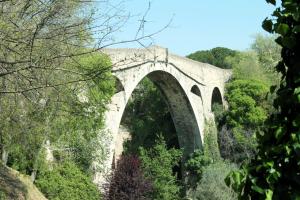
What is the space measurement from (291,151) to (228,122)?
1105 inches

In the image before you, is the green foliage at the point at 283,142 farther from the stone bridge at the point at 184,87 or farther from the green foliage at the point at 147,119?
the green foliage at the point at 147,119

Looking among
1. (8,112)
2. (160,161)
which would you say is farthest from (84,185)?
(8,112)

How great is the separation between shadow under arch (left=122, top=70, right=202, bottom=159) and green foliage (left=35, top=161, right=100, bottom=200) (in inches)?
425

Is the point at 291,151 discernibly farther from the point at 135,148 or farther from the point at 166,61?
the point at 135,148

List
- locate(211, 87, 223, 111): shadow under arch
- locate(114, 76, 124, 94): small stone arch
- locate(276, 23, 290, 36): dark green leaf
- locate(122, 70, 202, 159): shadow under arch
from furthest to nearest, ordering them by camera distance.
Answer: locate(211, 87, 223, 111): shadow under arch, locate(122, 70, 202, 159): shadow under arch, locate(114, 76, 124, 94): small stone arch, locate(276, 23, 290, 36): dark green leaf

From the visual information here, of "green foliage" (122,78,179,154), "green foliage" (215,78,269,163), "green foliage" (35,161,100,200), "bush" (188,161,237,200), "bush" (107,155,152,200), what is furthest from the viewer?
"green foliage" (122,78,179,154)

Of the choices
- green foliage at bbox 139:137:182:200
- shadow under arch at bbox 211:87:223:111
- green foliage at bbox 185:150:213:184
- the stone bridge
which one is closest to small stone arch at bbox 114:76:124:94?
the stone bridge

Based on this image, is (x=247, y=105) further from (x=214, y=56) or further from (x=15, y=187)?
(x=15, y=187)

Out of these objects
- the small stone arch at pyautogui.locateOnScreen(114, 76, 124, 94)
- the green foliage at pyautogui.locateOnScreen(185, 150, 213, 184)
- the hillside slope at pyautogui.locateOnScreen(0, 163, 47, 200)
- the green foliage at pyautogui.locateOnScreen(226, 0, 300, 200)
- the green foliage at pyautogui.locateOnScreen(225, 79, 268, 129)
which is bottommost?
the hillside slope at pyautogui.locateOnScreen(0, 163, 47, 200)

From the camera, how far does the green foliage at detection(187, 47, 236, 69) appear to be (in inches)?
1827

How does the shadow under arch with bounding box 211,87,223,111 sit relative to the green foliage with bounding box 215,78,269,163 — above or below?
above

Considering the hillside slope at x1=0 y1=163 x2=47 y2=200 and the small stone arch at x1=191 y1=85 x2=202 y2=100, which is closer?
the hillside slope at x1=0 y1=163 x2=47 y2=200

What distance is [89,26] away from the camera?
4.96 meters

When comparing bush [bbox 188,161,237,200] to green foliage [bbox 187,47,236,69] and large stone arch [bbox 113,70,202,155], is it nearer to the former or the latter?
large stone arch [bbox 113,70,202,155]
